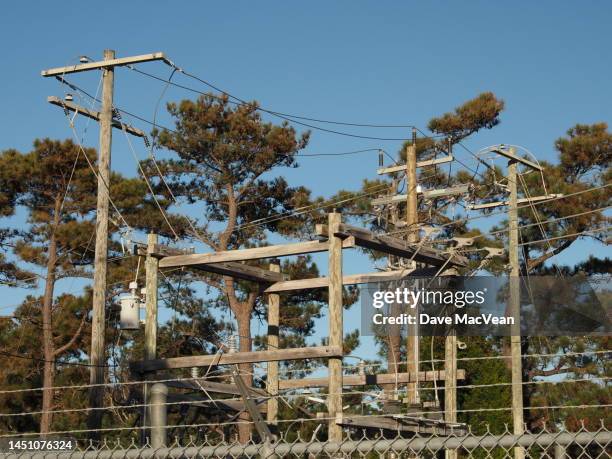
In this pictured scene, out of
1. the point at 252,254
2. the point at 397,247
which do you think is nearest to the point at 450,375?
the point at 397,247

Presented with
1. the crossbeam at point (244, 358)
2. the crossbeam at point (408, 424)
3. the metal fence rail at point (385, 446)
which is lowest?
the crossbeam at point (408, 424)

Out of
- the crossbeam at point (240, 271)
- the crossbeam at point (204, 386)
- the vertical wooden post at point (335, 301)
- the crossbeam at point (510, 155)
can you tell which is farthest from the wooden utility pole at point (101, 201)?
the crossbeam at point (510, 155)

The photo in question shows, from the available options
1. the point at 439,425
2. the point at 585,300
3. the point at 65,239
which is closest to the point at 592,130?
the point at 585,300

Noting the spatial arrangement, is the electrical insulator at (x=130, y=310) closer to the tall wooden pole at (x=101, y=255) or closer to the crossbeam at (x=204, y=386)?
the tall wooden pole at (x=101, y=255)

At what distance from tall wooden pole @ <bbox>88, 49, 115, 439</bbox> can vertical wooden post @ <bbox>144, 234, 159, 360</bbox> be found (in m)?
0.67

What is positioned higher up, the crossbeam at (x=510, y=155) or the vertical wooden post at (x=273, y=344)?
the crossbeam at (x=510, y=155)

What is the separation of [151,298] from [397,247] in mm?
3720

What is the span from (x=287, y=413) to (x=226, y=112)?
33.4ft

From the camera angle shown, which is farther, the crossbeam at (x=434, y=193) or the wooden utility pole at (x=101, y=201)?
the crossbeam at (x=434, y=193)

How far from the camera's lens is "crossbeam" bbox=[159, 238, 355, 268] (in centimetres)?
1426

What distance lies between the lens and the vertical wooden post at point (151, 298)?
15.5 metres

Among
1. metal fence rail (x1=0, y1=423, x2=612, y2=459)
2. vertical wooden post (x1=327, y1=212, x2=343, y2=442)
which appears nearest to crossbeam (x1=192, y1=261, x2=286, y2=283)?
vertical wooden post (x1=327, y1=212, x2=343, y2=442)

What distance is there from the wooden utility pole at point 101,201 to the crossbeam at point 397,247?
3875 mm

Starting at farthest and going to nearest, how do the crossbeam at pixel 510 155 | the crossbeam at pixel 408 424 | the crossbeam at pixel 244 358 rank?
1. the crossbeam at pixel 510 155
2. the crossbeam at pixel 408 424
3. the crossbeam at pixel 244 358
